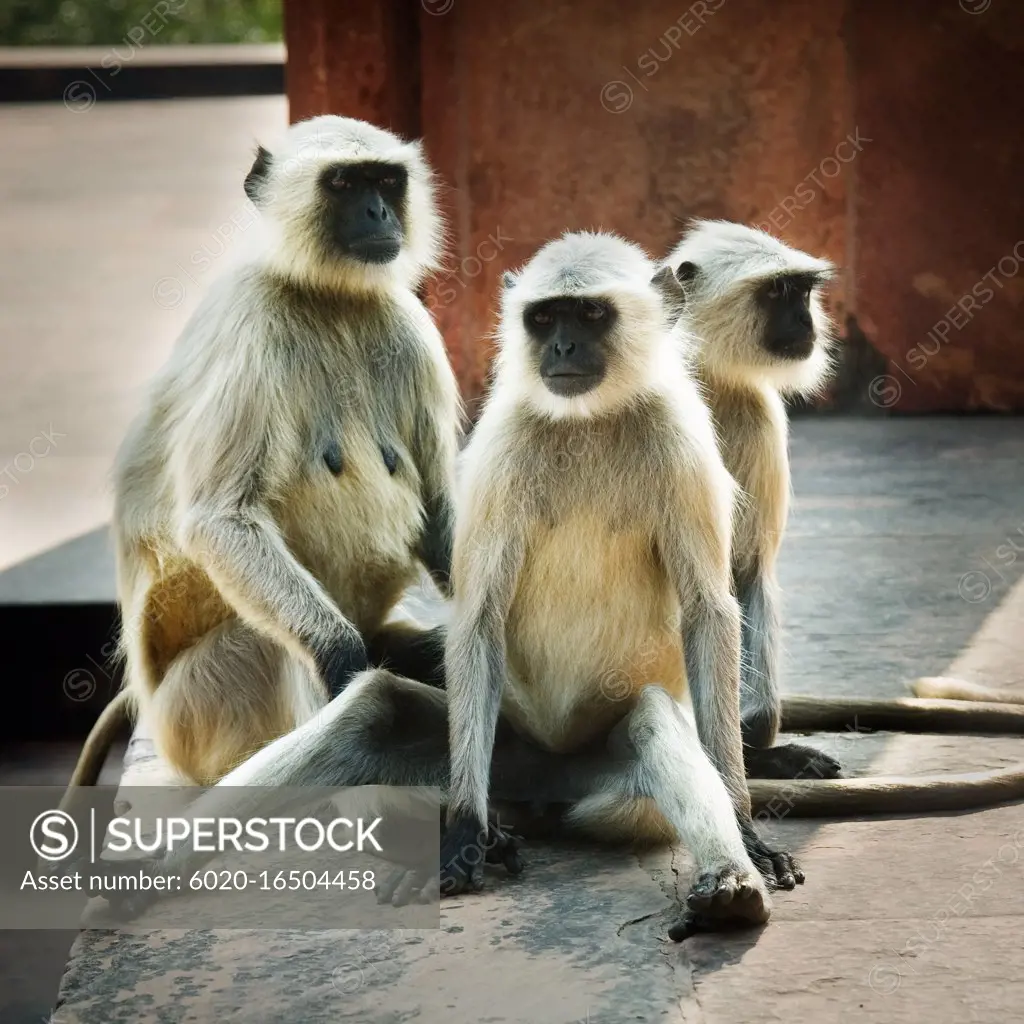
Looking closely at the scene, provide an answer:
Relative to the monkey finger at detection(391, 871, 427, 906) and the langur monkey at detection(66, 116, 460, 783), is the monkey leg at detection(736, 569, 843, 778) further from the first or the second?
the monkey finger at detection(391, 871, 427, 906)

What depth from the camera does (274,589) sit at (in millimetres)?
3861

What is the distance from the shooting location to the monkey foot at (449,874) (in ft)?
11.4

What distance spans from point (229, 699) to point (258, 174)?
4.21 feet

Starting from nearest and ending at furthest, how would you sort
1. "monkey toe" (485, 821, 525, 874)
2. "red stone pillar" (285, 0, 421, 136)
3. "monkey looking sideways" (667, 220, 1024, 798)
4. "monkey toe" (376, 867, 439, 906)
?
"monkey toe" (376, 867, 439, 906) < "monkey toe" (485, 821, 525, 874) < "monkey looking sideways" (667, 220, 1024, 798) < "red stone pillar" (285, 0, 421, 136)

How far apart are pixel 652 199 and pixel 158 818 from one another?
5314 mm

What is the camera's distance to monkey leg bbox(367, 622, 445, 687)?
4.16 metres

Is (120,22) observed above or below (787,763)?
above

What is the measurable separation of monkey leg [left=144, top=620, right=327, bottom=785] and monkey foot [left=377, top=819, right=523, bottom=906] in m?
0.61

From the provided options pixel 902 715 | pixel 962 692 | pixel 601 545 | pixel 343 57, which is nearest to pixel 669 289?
pixel 601 545

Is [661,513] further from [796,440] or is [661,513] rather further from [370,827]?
[796,440]

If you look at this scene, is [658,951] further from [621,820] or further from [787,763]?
[787,763]

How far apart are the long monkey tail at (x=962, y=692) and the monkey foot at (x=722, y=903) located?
1536mm

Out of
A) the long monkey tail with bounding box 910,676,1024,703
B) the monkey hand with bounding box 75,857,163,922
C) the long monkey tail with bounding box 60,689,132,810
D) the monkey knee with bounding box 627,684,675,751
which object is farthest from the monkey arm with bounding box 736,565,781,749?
the long monkey tail with bounding box 60,689,132,810

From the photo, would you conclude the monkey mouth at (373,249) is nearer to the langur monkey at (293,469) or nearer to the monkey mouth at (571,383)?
the langur monkey at (293,469)
